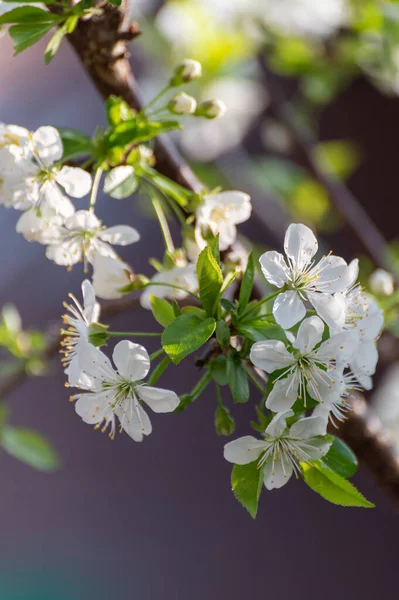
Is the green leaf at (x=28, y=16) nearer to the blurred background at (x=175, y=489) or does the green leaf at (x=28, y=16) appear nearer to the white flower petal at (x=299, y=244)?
the white flower petal at (x=299, y=244)

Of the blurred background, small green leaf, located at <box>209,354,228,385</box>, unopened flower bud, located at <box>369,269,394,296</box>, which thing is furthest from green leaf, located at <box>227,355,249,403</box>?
the blurred background

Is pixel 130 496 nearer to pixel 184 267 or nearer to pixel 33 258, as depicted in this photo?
pixel 33 258

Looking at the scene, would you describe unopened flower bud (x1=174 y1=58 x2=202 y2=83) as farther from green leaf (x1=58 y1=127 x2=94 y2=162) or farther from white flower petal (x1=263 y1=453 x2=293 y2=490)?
white flower petal (x1=263 y1=453 x2=293 y2=490)

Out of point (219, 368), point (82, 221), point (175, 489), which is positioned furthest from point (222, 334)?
point (175, 489)

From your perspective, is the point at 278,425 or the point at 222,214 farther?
the point at 222,214

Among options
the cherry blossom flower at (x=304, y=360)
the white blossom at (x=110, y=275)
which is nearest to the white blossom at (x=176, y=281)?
the white blossom at (x=110, y=275)

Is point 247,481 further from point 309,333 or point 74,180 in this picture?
point 74,180
